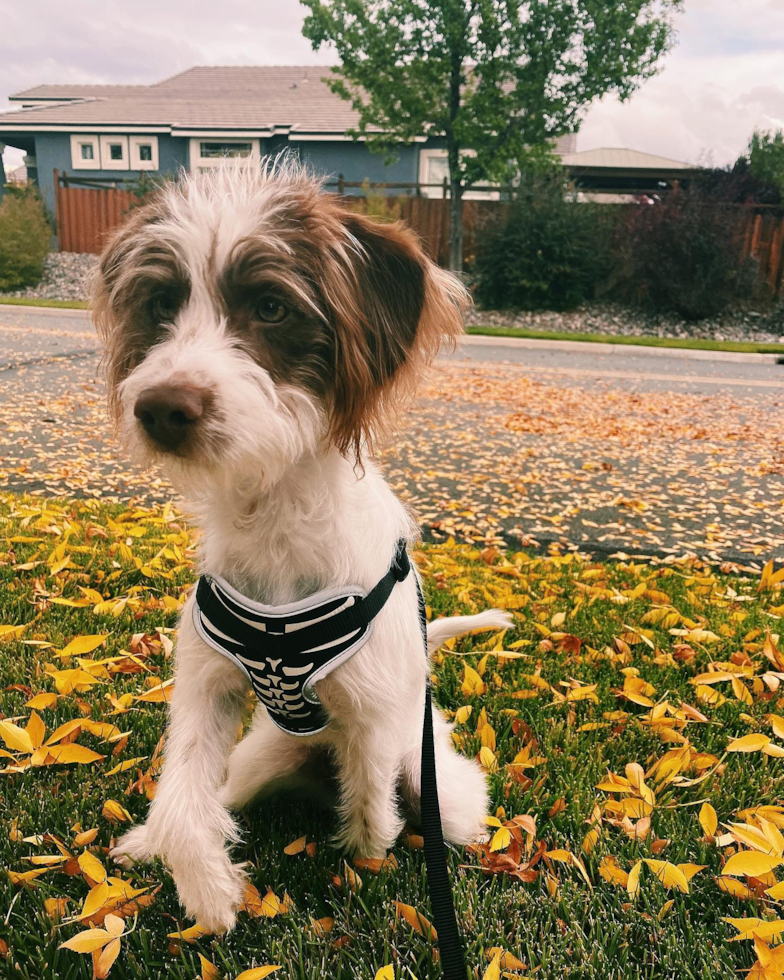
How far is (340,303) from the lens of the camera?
2006 millimetres

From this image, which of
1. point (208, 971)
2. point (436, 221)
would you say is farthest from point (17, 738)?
point (436, 221)

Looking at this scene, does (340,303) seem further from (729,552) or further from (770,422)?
(770,422)

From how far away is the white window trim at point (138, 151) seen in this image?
37750mm

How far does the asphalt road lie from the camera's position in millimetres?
5801

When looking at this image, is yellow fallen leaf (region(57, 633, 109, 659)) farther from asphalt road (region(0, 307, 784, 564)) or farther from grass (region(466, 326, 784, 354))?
→ grass (region(466, 326, 784, 354))

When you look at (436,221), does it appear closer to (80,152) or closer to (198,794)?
(80,152)

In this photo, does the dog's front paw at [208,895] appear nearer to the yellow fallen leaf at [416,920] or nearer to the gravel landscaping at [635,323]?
the yellow fallen leaf at [416,920]

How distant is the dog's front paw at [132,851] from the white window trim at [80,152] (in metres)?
43.0

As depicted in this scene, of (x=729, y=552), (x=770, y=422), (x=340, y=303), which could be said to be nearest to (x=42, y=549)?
(x=340, y=303)

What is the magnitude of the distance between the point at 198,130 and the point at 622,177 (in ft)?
67.7

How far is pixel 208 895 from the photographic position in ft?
6.52

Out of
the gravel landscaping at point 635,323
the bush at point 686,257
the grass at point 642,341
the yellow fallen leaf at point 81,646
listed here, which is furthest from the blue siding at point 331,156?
the yellow fallen leaf at point 81,646

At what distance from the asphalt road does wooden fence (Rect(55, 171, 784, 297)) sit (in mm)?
10867

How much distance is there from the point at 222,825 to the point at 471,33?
26322 millimetres
